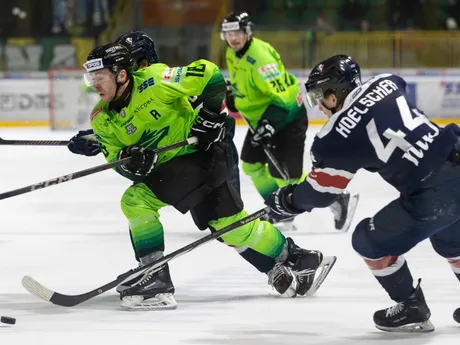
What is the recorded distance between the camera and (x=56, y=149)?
29.6ft

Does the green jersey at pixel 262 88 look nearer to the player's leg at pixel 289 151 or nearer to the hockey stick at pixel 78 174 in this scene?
the player's leg at pixel 289 151

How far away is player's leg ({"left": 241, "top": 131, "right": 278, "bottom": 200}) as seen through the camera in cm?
586

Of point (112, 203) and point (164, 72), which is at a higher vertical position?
point (164, 72)

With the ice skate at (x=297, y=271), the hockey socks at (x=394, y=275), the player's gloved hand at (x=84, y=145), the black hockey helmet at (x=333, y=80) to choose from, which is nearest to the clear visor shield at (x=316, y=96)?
the black hockey helmet at (x=333, y=80)

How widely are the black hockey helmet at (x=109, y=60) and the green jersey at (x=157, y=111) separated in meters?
0.10

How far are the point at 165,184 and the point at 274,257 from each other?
1.71 feet

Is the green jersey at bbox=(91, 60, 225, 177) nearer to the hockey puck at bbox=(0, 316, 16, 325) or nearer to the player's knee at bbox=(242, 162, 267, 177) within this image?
the hockey puck at bbox=(0, 316, 16, 325)

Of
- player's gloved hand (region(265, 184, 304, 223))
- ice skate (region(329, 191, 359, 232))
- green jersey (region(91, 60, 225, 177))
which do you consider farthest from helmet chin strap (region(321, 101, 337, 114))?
ice skate (region(329, 191, 359, 232))

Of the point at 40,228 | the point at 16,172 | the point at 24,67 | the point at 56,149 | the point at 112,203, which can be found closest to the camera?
the point at 40,228

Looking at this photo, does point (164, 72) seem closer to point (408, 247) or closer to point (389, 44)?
point (408, 247)

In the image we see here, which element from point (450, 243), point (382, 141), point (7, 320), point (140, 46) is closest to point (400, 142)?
point (382, 141)

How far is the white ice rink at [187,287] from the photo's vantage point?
341cm

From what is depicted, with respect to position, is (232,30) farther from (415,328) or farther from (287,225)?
(415,328)

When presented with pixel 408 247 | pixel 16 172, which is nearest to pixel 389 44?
pixel 16 172
